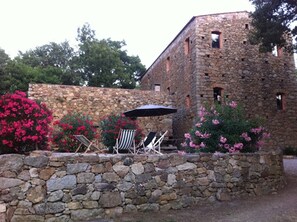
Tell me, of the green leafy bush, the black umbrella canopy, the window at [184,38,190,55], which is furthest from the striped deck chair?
the window at [184,38,190,55]

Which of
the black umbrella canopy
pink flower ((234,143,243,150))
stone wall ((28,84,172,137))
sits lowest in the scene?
pink flower ((234,143,243,150))

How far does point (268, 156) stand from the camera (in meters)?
5.70

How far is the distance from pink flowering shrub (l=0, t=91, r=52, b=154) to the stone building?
814 centimetres

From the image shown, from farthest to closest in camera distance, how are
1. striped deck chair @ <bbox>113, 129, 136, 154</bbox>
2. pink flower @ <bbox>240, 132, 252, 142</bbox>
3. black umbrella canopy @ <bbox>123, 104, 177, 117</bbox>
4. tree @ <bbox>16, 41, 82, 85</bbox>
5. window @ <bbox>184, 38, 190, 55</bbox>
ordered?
1. tree @ <bbox>16, 41, 82, 85</bbox>
2. window @ <bbox>184, 38, 190, 55</bbox>
3. black umbrella canopy @ <bbox>123, 104, 177, 117</bbox>
4. striped deck chair @ <bbox>113, 129, 136, 154</bbox>
5. pink flower @ <bbox>240, 132, 252, 142</bbox>

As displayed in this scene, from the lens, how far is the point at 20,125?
4480 millimetres

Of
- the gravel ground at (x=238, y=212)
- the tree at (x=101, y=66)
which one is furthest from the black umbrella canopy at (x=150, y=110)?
the tree at (x=101, y=66)

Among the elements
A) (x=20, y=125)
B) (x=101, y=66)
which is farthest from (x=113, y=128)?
(x=101, y=66)

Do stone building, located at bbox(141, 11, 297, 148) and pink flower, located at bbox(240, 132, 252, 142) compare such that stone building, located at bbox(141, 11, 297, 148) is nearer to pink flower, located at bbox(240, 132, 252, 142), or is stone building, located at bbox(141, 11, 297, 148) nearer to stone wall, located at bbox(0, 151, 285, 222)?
pink flower, located at bbox(240, 132, 252, 142)

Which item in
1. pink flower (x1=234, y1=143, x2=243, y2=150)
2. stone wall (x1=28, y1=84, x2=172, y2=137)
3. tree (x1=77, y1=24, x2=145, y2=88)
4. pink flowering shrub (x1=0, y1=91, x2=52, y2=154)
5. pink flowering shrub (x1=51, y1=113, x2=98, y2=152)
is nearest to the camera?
pink flowering shrub (x1=0, y1=91, x2=52, y2=154)

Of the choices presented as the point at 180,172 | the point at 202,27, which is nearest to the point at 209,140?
the point at 180,172

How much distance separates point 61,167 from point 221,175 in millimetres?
2988

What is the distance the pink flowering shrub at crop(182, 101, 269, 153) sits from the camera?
236 inches

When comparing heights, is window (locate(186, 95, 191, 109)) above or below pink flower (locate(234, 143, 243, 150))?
above

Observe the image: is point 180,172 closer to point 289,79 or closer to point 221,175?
point 221,175
